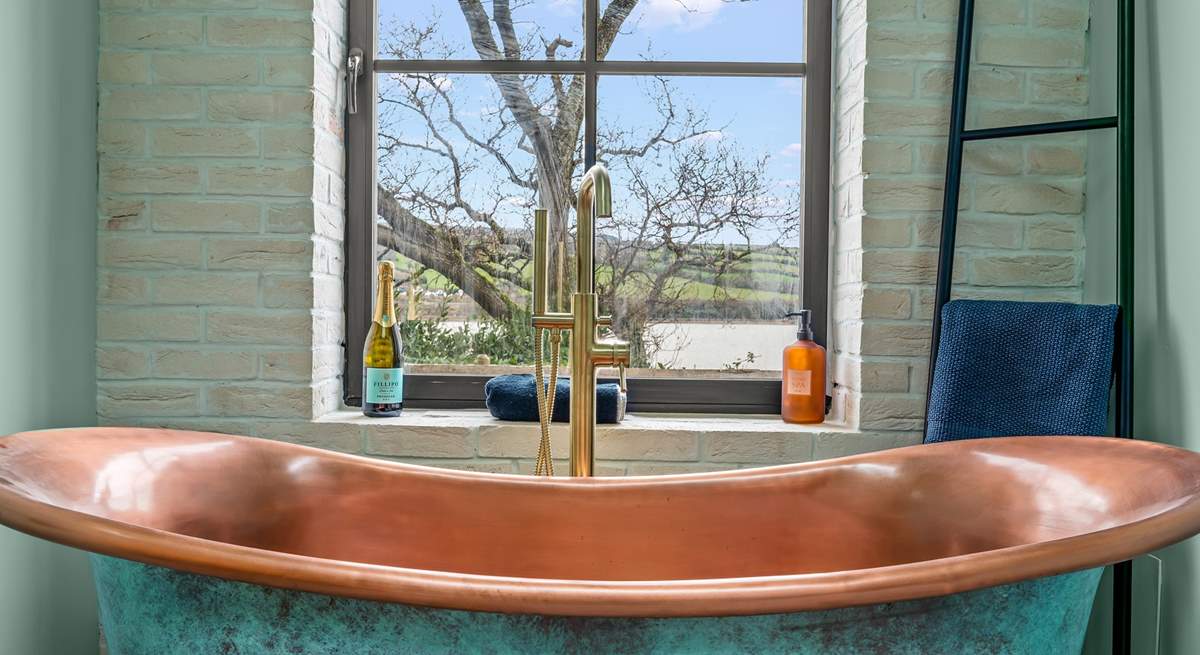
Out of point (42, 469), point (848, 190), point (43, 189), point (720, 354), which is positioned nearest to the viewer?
point (42, 469)

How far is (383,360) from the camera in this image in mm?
1736

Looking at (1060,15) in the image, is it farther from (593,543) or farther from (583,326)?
(593,543)

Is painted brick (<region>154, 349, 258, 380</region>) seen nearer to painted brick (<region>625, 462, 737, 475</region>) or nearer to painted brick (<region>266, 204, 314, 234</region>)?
painted brick (<region>266, 204, 314, 234</region>)

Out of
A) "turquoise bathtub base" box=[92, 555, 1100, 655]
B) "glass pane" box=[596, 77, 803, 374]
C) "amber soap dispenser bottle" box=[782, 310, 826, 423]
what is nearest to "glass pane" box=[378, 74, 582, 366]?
"glass pane" box=[596, 77, 803, 374]

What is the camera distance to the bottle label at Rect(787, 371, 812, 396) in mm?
1714

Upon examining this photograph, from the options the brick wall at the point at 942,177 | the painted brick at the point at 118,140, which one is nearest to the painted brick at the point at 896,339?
the brick wall at the point at 942,177

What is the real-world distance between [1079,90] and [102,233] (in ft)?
6.32

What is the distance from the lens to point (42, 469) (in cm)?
106

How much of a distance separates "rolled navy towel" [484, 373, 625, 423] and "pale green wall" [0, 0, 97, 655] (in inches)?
31.2

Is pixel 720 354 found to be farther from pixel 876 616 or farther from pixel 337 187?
pixel 876 616

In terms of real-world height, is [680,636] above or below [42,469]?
below

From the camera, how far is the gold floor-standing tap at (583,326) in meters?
1.45

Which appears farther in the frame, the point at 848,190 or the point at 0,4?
the point at 848,190

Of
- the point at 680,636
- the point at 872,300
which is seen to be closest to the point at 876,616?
the point at 680,636
